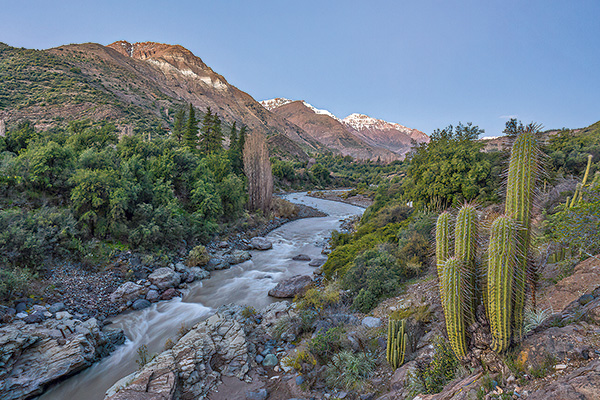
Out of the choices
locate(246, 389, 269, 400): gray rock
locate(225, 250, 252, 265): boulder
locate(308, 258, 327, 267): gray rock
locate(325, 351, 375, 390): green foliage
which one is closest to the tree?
locate(225, 250, 252, 265): boulder

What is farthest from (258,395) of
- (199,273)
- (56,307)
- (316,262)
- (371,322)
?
(316,262)

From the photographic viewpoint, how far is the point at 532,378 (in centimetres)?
299

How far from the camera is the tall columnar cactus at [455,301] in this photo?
3645 mm

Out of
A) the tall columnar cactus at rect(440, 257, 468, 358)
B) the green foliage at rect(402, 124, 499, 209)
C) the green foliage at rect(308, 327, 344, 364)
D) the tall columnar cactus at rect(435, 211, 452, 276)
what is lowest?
the green foliage at rect(308, 327, 344, 364)

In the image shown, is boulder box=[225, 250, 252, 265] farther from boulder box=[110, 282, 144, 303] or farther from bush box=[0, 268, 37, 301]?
bush box=[0, 268, 37, 301]

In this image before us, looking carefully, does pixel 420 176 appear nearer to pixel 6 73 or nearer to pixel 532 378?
pixel 532 378

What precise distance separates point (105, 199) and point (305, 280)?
10552mm

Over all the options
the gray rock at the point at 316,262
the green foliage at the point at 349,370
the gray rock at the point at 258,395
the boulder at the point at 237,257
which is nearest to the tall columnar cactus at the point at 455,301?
the green foliage at the point at 349,370

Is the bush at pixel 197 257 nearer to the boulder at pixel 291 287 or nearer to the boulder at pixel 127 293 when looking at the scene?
the boulder at pixel 127 293

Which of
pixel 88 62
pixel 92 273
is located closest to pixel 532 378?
pixel 92 273

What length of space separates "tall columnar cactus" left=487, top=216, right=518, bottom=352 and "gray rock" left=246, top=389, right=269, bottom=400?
4468mm

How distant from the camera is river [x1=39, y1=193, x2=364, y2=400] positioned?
657cm

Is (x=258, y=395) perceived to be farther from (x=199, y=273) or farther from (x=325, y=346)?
(x=199, y=273)

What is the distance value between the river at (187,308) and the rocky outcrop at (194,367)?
5.29 feet
